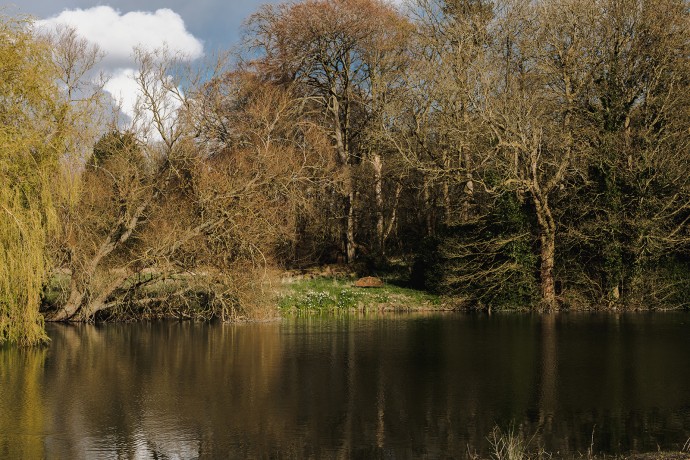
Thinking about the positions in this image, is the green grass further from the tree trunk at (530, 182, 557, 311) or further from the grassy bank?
the tree trunk at (530, 182, 557, 311)

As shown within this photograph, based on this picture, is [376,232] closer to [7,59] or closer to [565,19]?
[565,19]

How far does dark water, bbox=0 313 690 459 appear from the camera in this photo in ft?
34.0

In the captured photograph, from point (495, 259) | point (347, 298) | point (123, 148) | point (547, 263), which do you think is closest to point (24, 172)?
point (123, 148)

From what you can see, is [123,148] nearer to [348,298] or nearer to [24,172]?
[24,172]

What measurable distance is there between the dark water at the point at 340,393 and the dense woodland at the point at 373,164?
3918 mm

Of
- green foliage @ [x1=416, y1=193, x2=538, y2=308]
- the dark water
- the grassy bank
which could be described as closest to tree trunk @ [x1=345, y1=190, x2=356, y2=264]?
the grassy bank

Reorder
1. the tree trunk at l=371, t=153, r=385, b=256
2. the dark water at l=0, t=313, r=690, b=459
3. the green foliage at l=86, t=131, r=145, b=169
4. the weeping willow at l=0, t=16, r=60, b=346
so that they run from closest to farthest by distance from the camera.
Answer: the dark water at l=0, t=313, r=690, b=459 → the weeping willow at l=0, t=16, r=60, b=346 → the green foliage at l=86, t=131, r=145, b=169 → the tree trunk at l=371, t=153, r=385, b=256

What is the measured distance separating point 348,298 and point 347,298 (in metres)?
0.05

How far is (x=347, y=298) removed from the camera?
1236 inches

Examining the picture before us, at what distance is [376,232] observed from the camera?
4309 centimetres

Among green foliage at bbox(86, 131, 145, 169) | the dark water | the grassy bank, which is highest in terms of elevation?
green foliage at bbox(86, 131, 145, 169)

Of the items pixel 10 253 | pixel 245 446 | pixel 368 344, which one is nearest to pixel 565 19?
pixel 368 344

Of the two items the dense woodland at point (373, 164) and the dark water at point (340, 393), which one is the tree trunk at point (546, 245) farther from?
the dark water at point (340, 393)

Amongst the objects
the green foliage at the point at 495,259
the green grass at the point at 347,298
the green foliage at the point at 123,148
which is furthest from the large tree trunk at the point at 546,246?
the green foliage at the point at 123,148
